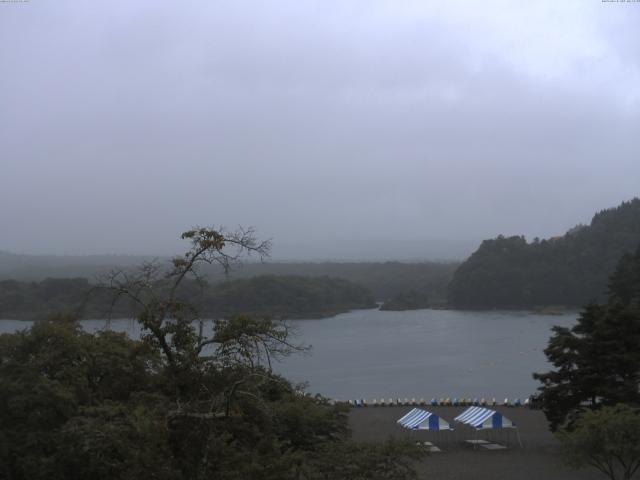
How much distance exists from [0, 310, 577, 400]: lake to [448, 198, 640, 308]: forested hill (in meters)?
2.29

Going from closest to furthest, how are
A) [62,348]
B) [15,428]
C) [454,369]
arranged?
[15,428]
[62,348]
[454,369]

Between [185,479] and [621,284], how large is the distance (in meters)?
17.8

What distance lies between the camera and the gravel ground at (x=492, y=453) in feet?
33.2

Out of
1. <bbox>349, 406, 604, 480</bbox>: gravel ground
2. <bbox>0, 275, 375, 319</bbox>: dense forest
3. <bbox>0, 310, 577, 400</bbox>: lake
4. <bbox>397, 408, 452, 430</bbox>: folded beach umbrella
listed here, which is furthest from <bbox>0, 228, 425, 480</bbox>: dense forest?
<bbox>0, 275, 375, 319</bbox>: dense forest

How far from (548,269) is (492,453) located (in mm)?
36954

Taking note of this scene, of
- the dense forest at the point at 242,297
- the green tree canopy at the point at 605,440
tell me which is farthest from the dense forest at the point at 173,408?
the dense forest at the point at 242,297

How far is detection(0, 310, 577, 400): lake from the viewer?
75.8 ft

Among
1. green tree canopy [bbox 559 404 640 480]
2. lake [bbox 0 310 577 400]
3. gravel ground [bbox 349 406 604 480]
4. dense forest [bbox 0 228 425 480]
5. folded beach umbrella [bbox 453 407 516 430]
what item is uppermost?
dense forest [bbox 0 228 425 480]

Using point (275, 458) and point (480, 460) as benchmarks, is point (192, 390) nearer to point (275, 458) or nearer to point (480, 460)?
point (275, 458)

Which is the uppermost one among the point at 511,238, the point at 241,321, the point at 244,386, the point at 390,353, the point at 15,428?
the point at 511,238

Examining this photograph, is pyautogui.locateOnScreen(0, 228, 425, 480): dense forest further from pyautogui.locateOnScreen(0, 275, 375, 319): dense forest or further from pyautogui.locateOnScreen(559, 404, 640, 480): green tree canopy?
pyautogui.locateOnScreen(0, 275, 375, 319): dense forest

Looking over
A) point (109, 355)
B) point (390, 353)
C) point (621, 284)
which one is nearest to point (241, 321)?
point (109, 355)

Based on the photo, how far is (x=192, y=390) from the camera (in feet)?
16.5

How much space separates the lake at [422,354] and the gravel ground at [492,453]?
3156 millimetres
